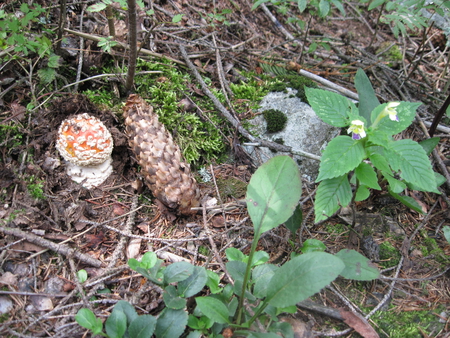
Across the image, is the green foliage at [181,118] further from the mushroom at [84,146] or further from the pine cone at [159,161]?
the mushroom at [84,146]

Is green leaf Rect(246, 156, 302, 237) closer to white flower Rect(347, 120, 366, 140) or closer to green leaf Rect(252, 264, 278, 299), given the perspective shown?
green leaf Rect(252, 264, 278, 299)

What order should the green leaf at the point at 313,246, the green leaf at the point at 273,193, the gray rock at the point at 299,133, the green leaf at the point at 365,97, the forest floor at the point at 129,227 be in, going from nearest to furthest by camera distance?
the green leaf at the point at 273,193
the forest floor at the point at 129,227
the green leaf at the point at 313,246
the green leaf at the point at 365,97
the gray rock at the point at 299,133

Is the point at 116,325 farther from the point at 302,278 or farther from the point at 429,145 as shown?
the point at 429,145

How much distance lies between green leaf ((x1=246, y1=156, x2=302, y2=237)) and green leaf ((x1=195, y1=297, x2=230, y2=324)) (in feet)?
1.28

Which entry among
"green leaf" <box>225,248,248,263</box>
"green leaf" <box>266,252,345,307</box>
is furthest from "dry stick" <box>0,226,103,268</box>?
"green leaf" <box>266,252,345,307</box>

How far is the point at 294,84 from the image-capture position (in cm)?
297

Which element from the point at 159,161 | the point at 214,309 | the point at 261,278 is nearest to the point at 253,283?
the point at 261,278

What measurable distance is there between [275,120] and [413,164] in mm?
1227

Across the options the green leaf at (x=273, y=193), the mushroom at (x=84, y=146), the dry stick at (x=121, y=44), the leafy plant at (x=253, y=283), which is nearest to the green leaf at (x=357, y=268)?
the leafy plant at (x=253, y=283)

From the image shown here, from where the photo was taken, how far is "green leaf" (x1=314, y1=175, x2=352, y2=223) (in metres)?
1.80

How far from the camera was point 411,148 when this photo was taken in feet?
5.84

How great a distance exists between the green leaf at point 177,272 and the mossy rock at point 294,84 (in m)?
1.95

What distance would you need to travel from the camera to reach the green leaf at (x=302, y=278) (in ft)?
4.50

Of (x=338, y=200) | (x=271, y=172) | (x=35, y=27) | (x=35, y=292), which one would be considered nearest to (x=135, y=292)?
(x=35, y=292)
